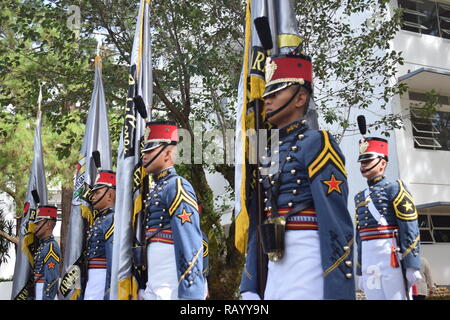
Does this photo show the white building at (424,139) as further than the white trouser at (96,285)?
Yes

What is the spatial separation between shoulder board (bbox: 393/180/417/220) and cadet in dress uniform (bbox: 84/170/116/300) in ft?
10.5

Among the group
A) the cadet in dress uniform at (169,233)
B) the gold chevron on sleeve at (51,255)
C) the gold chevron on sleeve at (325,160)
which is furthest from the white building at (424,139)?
the gold chevron on sleeve at (325,160)

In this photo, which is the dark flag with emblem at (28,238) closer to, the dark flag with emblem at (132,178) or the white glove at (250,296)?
the dark flag with emblem at (132,178)

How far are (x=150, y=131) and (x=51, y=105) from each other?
666cm

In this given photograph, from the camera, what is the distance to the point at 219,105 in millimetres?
11141

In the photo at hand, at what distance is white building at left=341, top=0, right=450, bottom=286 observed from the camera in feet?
47.9

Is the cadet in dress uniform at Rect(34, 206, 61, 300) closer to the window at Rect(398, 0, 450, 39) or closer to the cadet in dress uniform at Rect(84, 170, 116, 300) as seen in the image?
the cadet in dress uniform at Rect(84, 170, 116, 300)

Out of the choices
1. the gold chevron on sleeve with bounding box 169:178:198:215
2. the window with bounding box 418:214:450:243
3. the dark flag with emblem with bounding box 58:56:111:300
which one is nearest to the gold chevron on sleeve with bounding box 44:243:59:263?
the dark flag with emblem with bounding box 58:56:111:300

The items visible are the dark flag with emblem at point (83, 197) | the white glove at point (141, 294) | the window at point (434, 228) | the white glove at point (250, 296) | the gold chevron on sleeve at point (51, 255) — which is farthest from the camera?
the window at point (434, 228)

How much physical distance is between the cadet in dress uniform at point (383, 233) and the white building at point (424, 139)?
7.93 metres

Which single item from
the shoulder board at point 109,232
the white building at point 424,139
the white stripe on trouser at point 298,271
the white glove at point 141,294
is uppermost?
the white building at point 424,139

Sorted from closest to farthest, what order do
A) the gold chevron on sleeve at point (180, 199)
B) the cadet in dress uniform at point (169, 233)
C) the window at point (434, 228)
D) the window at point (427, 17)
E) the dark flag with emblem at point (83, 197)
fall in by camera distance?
1. the cadet in dress uniform at point (169, 233)
2. the gold chevron on sleeve at point (180, 199)
3. the dark flag with emblem at point (83, 197)
4. the window at point (434, 228)
5. the window at point (427, 17)

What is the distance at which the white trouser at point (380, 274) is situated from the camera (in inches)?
228

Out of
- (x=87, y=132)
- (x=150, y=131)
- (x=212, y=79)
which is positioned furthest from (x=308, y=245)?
(x=212, y=79)
